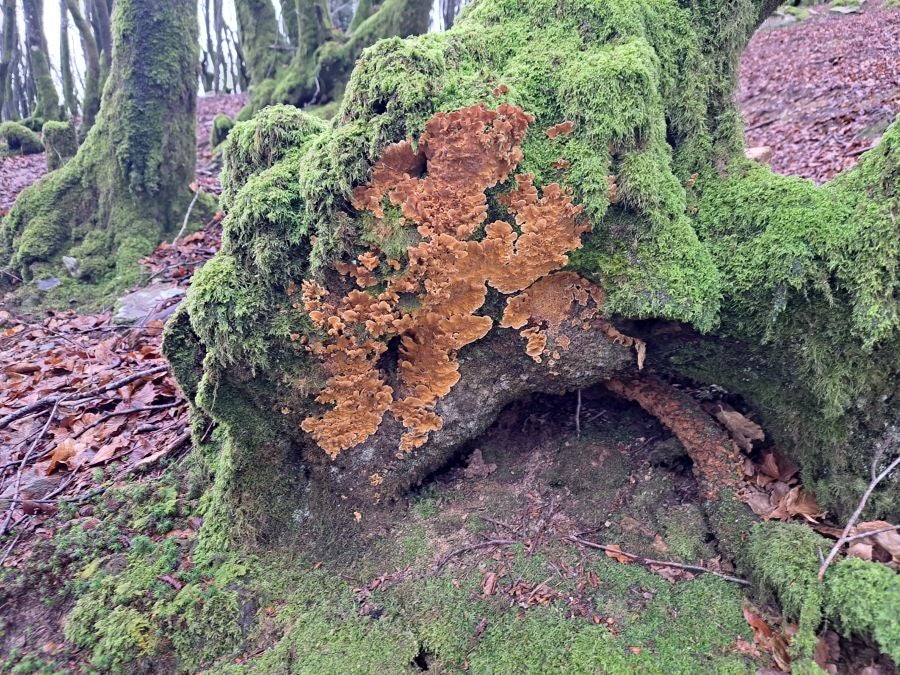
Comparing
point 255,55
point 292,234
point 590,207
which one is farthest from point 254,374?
point 255,55

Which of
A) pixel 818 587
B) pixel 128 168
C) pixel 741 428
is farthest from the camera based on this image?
pixel 128 168

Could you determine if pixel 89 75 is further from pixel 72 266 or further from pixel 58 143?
pixel 72 266

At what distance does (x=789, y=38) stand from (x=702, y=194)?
16489 millimetres

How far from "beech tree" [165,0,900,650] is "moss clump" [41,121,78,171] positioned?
799cm

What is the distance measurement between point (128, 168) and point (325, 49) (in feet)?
21.4

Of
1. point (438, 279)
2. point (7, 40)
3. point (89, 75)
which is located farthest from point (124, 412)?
point (7, 40)

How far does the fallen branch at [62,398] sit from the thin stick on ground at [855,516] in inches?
197

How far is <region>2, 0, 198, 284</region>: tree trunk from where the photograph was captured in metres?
6.96

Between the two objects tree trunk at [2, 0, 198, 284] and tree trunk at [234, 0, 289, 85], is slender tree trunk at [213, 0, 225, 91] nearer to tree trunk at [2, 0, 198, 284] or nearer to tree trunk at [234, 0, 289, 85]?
tree trunk at [234, 0, 289, 85]

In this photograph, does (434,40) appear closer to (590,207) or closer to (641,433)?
(590,207)

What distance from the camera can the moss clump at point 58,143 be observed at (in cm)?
880

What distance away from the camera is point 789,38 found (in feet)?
49.2

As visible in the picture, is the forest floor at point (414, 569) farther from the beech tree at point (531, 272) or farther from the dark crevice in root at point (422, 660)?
the beech tree at point (531, 272)

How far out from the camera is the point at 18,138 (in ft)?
43.8
